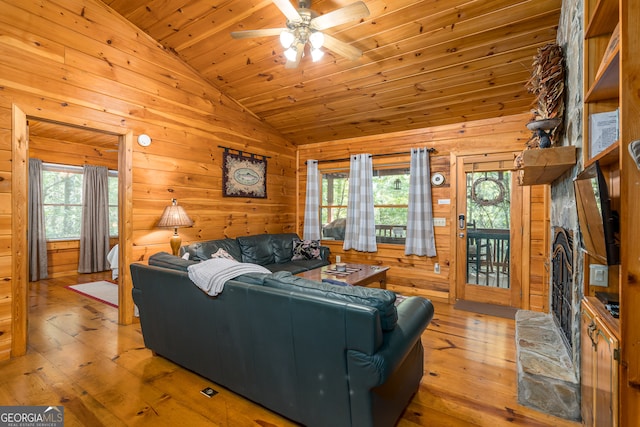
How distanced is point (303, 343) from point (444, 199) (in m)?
3.33

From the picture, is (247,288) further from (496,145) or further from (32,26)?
(496,145)

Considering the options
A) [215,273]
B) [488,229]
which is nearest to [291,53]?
[215,273]

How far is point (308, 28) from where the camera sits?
89.2 inches

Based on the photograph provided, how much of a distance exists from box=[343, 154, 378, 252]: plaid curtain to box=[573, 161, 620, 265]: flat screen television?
10.5ft

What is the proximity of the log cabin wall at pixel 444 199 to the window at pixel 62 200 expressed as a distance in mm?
4760

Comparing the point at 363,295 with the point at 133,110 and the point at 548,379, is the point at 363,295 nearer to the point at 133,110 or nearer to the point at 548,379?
the point at 548,379

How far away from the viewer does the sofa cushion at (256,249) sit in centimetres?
420

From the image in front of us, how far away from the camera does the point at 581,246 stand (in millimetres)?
1725

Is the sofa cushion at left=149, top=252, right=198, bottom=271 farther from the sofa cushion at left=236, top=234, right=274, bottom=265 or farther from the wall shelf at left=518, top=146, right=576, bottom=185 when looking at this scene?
the wall shelf at left=518, top=146, right=576, bottom=185

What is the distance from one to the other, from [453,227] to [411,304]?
8.63ft

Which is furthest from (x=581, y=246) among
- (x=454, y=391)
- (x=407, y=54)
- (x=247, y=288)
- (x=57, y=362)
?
(x=57, y=362)

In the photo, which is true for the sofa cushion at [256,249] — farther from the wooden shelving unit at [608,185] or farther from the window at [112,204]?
the window at [112,204]

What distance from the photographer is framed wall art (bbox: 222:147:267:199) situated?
4340 mm

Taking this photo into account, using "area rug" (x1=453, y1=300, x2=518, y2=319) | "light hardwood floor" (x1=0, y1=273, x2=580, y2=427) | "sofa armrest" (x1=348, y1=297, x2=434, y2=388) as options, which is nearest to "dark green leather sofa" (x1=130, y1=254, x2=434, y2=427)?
"sofa armrest" (x1=348, y1=297, x2=434, y2=388)
